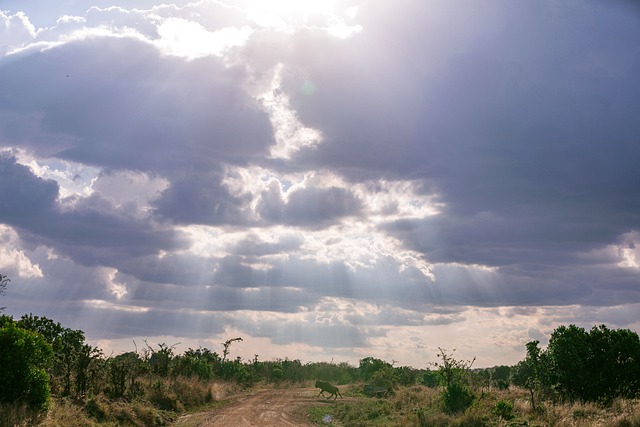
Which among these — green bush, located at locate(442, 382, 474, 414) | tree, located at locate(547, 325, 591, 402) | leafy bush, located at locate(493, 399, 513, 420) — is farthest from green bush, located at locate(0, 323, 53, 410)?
tree, located at locate(547, 325, 591, 402)

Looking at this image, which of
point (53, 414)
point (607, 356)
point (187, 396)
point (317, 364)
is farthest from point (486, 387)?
point (317, 364)

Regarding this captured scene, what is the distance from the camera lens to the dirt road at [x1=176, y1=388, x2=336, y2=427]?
29.5m

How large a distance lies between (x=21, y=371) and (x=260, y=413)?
53.1 feet

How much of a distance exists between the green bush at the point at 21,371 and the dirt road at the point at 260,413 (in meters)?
9.38

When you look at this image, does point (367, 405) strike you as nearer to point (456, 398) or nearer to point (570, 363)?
point (456, 398)

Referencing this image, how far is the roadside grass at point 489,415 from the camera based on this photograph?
2269cm

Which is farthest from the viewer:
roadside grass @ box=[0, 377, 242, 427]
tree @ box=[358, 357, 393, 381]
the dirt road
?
tree @ box=[358, 357, 393, 381]

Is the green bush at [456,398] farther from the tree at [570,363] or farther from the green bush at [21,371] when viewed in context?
the green bush at [21,371]

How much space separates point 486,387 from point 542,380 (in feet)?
29.0

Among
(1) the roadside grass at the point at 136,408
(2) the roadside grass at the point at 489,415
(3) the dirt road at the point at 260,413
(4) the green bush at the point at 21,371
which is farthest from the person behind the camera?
(3) the dirt road at the point at 260,413

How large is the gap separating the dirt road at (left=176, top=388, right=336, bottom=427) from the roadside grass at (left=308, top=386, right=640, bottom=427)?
1704 millimetres

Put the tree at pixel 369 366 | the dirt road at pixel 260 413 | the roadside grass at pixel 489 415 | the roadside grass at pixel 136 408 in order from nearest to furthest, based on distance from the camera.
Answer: the roadside grass at pixel 136 408, the roadside grass at pixel 489 415, the dirt road at pixel 260 413, the tree at pixel 369 366

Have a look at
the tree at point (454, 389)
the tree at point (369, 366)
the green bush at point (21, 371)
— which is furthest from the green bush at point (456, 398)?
the tree at point (369, 366)

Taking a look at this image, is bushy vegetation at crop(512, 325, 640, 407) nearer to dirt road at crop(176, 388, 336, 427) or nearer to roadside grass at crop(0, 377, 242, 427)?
dirt road at crop(176, 388, 336, 427)
